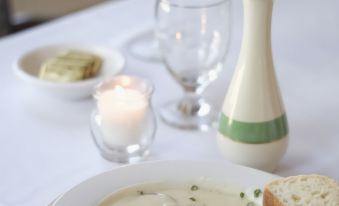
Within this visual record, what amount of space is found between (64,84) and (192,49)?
22 centimetres

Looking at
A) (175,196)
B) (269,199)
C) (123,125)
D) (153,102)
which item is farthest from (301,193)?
(153,102)

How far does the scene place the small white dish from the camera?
1.04 metres

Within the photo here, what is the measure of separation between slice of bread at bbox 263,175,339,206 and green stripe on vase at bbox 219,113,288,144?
10cm

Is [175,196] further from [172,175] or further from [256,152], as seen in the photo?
[256,152]

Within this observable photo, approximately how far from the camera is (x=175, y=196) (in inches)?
30.8

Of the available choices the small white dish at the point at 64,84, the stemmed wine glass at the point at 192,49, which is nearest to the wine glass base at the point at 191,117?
the stemmed wine glass at the point at 192,49

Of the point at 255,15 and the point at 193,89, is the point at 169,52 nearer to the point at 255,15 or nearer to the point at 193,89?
the point at 193,89

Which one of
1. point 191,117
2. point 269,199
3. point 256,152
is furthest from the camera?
point 191,117

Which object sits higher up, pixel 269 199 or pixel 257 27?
pixel 257 27

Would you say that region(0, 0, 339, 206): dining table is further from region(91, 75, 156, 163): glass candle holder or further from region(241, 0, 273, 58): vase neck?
region(241, 0, 273, 58): vase neck

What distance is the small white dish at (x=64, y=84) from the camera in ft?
3.42

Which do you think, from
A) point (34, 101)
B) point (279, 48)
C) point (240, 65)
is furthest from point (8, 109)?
point (279, 48)

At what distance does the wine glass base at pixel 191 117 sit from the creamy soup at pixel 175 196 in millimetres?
212

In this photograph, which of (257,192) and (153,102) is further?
(153,102)
